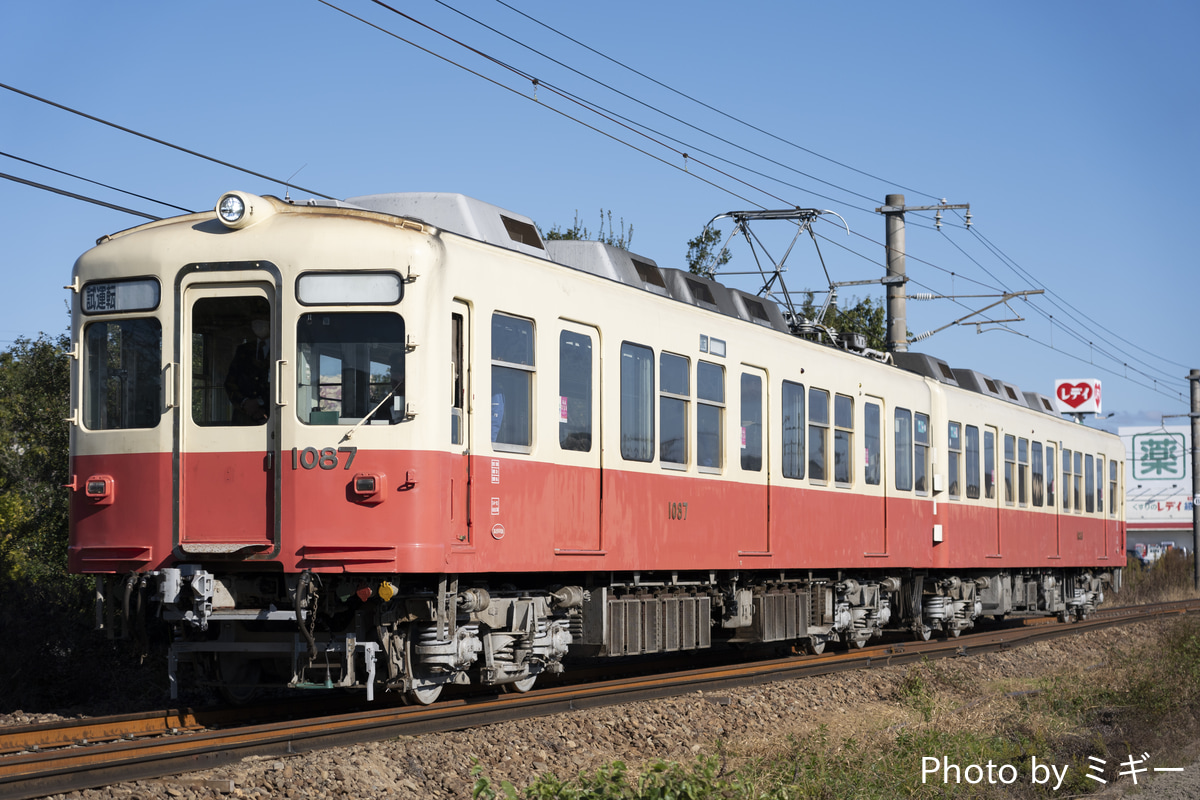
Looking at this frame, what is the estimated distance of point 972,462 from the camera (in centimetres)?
1970

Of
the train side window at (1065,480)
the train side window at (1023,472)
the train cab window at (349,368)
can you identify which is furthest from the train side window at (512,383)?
the train side window at (1065,480)

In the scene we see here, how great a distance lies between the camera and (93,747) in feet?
26.9

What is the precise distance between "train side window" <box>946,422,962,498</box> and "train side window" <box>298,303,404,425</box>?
446 inches

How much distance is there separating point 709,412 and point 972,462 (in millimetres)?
8172

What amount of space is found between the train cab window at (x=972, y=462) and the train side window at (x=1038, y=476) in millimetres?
2903

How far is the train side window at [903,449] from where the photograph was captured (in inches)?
682

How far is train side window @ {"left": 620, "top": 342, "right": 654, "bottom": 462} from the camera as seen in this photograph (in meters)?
11.5

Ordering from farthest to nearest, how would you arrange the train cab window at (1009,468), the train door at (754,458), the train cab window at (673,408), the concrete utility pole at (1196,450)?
the concrete utility pole at (1196,450) → the train cab window at (1009,468) → the train door at (754,458) → the train cab window at (673,408)

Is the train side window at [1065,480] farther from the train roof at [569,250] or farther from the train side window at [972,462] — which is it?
the train roof at [569,250]

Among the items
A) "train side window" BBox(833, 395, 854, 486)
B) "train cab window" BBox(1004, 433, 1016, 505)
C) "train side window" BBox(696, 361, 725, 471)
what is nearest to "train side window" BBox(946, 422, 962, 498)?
"train cab window" BBox(1004, 433, 1016, 505)

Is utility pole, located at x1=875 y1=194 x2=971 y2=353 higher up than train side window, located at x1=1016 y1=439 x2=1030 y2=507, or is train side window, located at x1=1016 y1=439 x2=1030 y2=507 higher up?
utility pole, located at x1=875 y1=194 x2=971 y2=353

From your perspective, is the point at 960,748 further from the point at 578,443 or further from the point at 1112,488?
the point at 1112,488

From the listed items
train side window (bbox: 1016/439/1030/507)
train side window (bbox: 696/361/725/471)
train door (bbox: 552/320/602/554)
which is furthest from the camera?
train side window (bbox: 1016/439/1030/507)

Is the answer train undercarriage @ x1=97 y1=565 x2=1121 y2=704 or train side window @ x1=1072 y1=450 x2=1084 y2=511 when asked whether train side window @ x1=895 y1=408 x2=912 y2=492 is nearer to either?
train undercarriage @ x1=97 y1=565 x2=1121 y2=704
